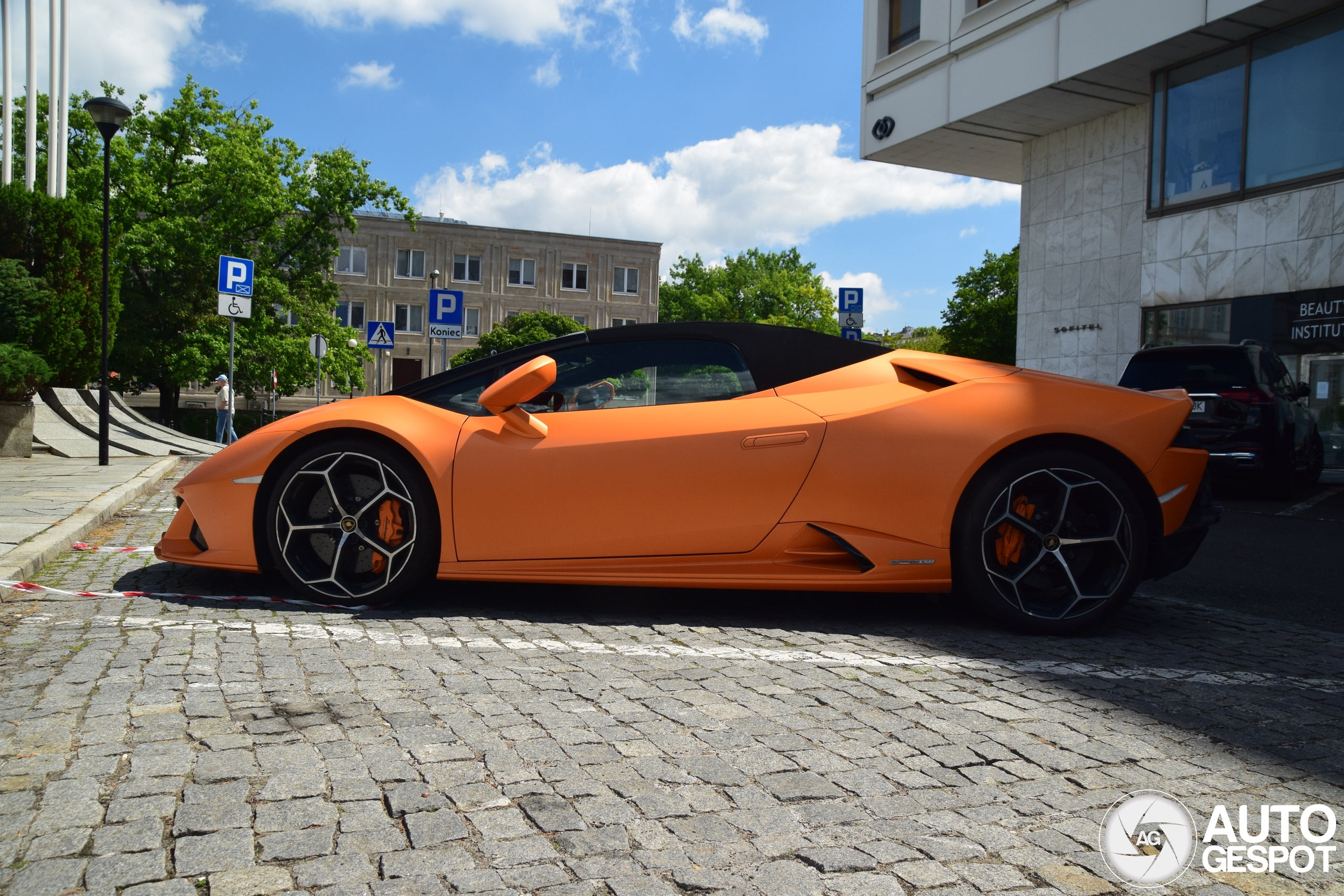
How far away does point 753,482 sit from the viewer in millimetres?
3803

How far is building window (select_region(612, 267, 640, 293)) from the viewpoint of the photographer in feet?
210

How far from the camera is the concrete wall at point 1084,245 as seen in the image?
Answer: 701 inches

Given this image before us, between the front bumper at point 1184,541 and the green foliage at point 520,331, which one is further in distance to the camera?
the green foliage at point 520,331

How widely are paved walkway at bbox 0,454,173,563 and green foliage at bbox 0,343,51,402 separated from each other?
822mm

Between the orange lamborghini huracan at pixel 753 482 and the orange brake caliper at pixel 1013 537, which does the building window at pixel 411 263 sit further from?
the orange brake caliper at pixel 1013 537

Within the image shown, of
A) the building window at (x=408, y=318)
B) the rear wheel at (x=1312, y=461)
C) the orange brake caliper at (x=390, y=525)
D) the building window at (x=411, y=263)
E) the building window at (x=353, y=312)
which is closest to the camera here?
the orange brake caliper at (x=390, y=525)

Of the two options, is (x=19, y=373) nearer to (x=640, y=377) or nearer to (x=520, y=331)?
(x=640, y=377)

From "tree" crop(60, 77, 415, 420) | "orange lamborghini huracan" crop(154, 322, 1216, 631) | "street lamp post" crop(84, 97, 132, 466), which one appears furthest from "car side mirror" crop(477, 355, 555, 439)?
"tree" crop(60, 77, 415, 420)

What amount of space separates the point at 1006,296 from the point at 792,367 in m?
48.4

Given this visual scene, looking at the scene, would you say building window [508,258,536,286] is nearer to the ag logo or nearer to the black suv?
the black suv

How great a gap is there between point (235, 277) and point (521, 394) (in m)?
11.9

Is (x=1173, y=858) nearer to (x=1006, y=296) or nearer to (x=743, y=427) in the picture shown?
(x=743, y=427)

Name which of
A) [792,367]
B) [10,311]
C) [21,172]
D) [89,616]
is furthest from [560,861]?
[21,172]

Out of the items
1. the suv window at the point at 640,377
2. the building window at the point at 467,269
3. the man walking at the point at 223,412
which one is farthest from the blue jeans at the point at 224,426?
the building window at the point at 467,269
